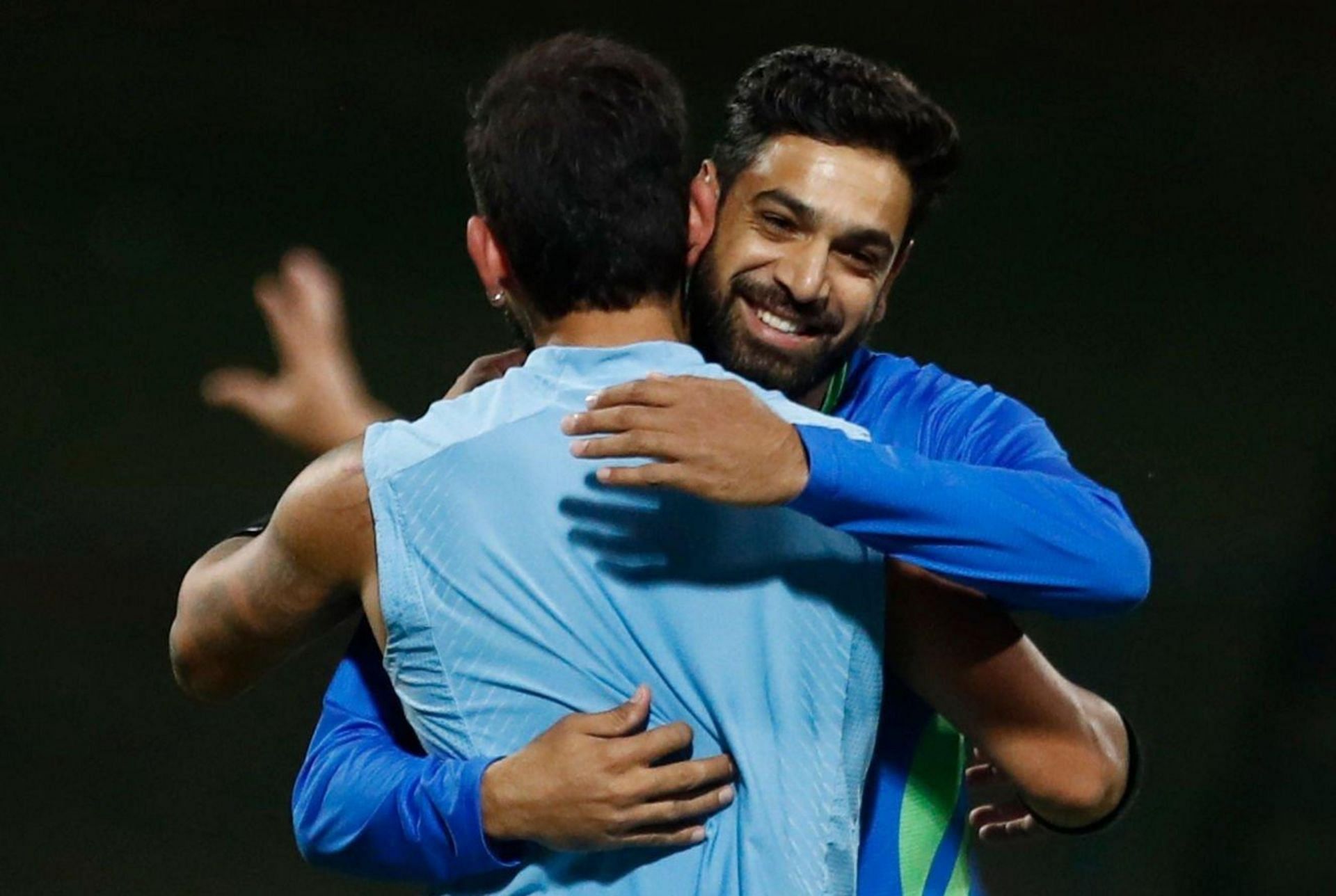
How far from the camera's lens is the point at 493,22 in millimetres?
3930

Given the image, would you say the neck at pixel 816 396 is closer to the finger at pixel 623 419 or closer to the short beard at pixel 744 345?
the short beard at pixel 744 345

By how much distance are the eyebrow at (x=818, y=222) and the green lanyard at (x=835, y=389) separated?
0.36 feet

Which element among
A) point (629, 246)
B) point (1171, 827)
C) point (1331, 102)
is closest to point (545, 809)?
point (629, 246)

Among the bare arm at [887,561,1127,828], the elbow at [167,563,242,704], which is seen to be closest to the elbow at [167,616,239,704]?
the elbow at [167,563,242,704]

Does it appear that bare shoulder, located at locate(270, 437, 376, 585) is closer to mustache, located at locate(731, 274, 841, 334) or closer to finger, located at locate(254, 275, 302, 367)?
finger, located at locate(254, 275, 302, 367)

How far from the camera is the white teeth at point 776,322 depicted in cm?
168

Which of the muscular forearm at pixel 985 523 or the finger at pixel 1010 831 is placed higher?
the muscular forearm at pixel 985 523

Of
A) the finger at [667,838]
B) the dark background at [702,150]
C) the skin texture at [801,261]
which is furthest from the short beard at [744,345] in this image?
the dark background at [702,150]

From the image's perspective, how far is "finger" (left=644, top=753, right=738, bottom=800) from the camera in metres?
1.20

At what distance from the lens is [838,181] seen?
1.73 metres

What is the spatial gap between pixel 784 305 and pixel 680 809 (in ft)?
1.93

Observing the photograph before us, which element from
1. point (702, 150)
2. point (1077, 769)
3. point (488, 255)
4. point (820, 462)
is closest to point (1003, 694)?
point (1077, 769)

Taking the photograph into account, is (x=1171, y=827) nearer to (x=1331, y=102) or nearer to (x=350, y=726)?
(x=1331, y=102)

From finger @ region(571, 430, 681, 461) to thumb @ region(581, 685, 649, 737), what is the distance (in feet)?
0.52
